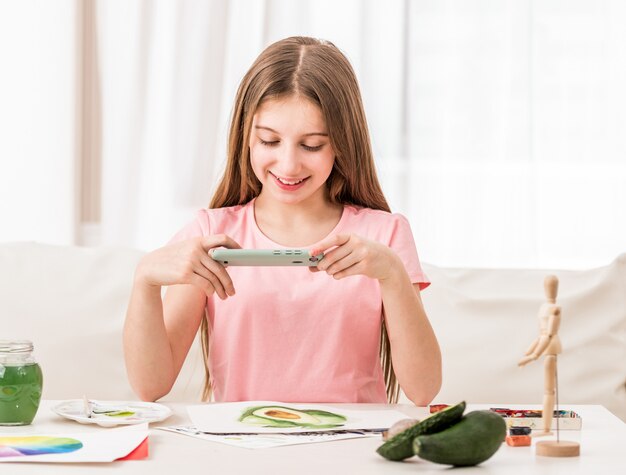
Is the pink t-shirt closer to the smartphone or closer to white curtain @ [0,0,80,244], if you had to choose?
the smartphone

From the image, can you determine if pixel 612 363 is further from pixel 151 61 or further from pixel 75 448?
pixel 151 61

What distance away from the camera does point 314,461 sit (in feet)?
3.23

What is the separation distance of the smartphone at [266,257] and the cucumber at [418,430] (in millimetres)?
329

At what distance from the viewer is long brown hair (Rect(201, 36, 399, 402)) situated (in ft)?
5.05

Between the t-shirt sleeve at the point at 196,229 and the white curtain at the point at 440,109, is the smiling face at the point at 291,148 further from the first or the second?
the white curtain at the point at 440,109

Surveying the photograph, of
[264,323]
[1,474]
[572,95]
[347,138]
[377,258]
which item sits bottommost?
[1,474]

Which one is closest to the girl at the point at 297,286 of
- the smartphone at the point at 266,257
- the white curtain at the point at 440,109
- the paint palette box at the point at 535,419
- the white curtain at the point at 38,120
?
the smartphone at the point at 266,257

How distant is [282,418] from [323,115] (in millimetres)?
527

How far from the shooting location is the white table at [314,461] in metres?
0.95

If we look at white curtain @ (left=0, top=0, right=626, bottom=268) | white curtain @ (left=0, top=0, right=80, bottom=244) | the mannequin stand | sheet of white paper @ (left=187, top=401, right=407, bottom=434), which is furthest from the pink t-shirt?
white curtain @ (left=0, top=0, right=80, bottom=244)

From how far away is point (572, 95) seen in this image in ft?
9.06

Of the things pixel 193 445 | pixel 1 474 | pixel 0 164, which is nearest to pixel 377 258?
pixel 193 445

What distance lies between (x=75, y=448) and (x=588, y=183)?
2.04 metres

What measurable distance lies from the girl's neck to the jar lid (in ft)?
1.87
